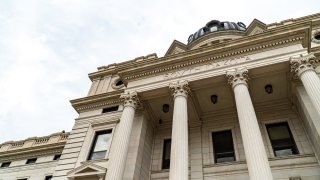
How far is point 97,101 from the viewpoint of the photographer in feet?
72.5

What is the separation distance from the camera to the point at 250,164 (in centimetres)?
1193

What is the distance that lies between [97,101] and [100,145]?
4.54 meters

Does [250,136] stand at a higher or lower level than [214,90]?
lower

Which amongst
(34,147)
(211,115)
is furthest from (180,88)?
(34,147)

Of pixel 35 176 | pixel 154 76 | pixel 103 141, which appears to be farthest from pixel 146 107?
pixel 35 176

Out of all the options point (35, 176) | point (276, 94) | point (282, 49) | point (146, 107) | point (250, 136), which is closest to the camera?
point (250, 136)

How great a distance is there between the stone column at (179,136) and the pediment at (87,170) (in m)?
5.26

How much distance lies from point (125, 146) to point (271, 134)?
34.1ft

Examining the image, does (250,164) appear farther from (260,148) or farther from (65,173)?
(65,173)

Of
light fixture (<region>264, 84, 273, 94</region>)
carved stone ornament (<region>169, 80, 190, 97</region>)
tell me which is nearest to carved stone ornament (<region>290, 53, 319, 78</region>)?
light fixture (<region>264, 84, 273, 94</region>)

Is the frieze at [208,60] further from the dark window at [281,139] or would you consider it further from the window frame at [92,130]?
the dark window at [281,139]

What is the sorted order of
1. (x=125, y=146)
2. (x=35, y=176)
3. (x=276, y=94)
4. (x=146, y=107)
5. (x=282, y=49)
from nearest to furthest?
(x=125, y=146)
(x=282, y=49)
(x=276, y=94)
(x=146, y=107)
(x=35, y=176)

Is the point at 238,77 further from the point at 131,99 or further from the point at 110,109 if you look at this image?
the point at 110,109

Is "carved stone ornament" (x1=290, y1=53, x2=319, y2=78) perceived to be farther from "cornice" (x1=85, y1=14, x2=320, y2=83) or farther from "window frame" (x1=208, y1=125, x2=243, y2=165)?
"window frame" (x1=208, y1=125, x2=243, y2=165)
